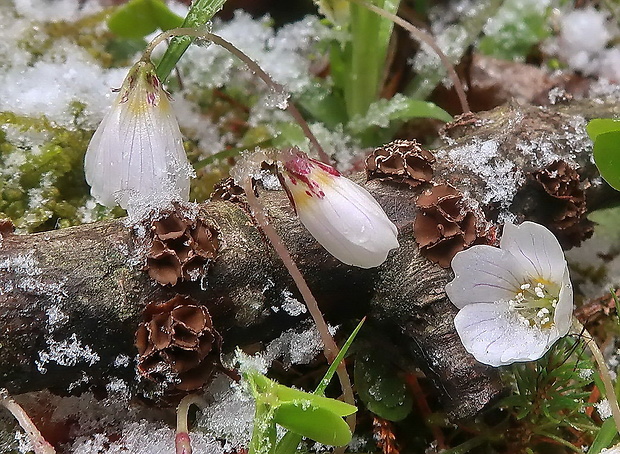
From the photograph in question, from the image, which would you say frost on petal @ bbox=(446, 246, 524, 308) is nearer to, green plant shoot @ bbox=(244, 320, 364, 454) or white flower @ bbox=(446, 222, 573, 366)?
white flower @ bbox=(446, 222, 573, 366)

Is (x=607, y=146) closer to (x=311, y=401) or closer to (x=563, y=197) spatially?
(x=563, y=197)

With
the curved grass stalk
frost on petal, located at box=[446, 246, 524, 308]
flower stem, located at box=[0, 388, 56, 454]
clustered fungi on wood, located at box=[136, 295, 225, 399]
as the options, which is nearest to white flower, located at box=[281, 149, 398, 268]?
frost on petal, located at box=[446, 246, 524, 308]

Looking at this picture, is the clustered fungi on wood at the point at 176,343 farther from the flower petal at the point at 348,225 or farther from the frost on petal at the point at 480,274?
the frost on petal at the point at 480,274

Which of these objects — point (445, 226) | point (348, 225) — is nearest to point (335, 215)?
point (348, 225)

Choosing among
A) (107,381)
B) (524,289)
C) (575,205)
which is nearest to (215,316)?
(107,381)

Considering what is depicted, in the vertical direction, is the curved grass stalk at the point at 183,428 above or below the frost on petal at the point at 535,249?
below

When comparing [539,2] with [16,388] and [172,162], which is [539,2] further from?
[16,388]

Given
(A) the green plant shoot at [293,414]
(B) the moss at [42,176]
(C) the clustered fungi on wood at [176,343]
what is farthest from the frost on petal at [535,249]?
(B) the moss at [42,176]
